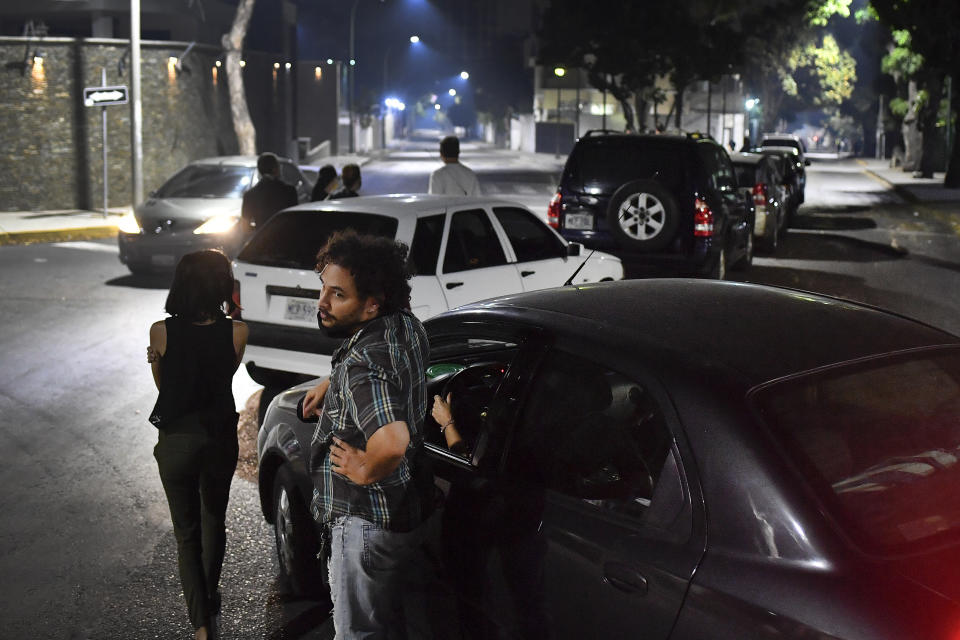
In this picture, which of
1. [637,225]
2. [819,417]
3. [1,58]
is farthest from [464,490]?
[1,58]

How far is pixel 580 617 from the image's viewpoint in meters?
3.11

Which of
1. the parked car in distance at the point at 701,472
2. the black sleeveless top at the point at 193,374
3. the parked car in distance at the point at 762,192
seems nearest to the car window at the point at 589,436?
the parked car in distance at the point at 701,472

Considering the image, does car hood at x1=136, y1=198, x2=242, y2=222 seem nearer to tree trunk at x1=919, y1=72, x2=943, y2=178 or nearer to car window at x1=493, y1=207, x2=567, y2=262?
car window at x1=493, y1=207, x2=567, y2=262

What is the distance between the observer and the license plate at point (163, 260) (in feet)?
46.1

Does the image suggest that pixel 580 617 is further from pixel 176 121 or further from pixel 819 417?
pixel 176 121

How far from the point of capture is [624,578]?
2.96 metres

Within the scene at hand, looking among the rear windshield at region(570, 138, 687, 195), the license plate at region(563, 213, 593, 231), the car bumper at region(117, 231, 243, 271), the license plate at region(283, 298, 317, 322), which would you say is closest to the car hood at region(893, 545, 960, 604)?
the license plate at region(283, 298, 317, 322)

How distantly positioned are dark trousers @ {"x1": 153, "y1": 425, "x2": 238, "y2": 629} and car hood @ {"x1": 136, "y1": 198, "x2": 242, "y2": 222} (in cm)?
1032

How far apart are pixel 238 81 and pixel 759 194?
67.1 feet

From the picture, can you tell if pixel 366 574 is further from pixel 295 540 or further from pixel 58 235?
pixel 58 235

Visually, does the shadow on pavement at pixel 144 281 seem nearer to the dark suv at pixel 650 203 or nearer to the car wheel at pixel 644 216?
the dark suv at pixel 650 203

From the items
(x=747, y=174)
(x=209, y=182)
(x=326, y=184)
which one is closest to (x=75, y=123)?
(x=209, y=182)

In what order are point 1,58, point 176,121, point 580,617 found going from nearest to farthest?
point 580,617 < point 1,58 < point 176,121

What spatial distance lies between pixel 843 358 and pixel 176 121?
27.0 meters
